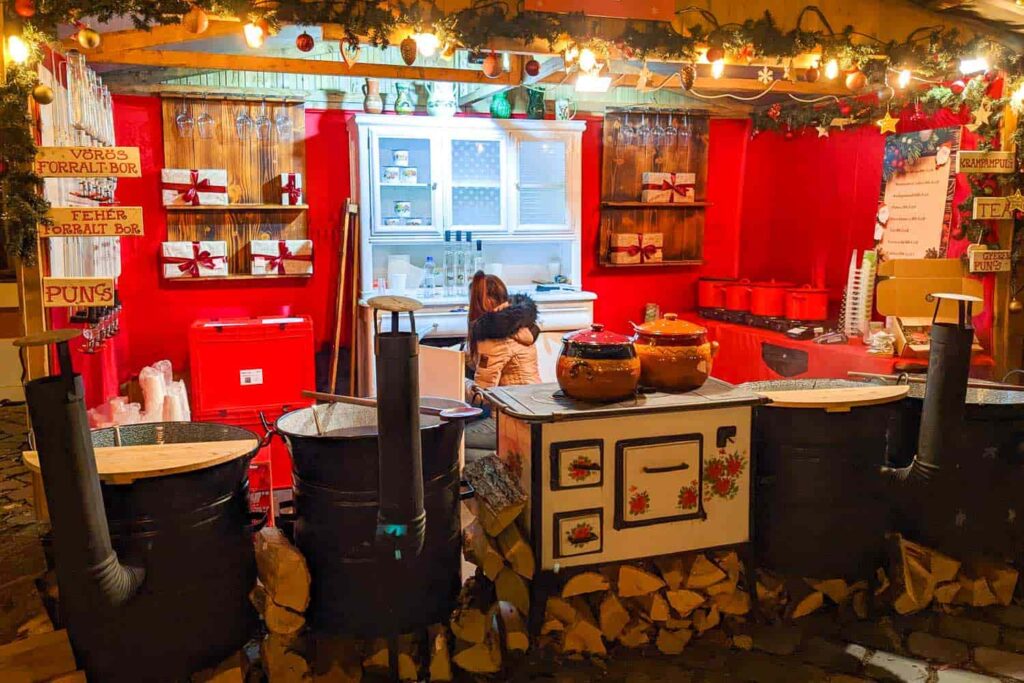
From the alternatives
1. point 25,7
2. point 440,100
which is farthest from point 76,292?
point 440,100

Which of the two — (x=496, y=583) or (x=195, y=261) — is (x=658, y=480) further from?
(x=195, y=261)

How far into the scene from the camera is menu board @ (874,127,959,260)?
4.92 metres

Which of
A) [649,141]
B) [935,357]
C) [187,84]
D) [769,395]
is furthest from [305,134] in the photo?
[935,357]

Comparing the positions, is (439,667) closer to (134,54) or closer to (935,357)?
(935,357)

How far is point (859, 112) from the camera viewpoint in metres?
5.52

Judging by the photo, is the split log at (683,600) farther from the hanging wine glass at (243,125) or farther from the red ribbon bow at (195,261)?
the hanging wine glass at (243,125)

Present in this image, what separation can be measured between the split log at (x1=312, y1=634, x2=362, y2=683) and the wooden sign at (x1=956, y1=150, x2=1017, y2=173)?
3.65 meters

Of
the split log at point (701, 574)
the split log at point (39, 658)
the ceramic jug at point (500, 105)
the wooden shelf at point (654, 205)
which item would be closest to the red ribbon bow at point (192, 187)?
the ceramic jug at point (500, 105)

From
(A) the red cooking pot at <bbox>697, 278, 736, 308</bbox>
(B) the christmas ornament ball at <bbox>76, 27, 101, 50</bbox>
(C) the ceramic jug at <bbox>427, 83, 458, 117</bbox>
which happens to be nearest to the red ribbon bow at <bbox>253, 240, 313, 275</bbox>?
(C) the ceramic jug at <bbox>427, 83, 458, 117</bbox>

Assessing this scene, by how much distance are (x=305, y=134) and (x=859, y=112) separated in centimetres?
384

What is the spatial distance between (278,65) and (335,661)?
3.53m

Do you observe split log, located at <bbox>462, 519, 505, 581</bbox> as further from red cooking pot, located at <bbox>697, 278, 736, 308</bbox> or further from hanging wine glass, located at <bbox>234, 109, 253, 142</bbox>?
red cooking pot, located at <bbox>697, 278, 736, 308</bbox>

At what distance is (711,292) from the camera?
262 inches

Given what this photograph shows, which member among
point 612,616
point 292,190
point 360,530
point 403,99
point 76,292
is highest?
point 403,99
